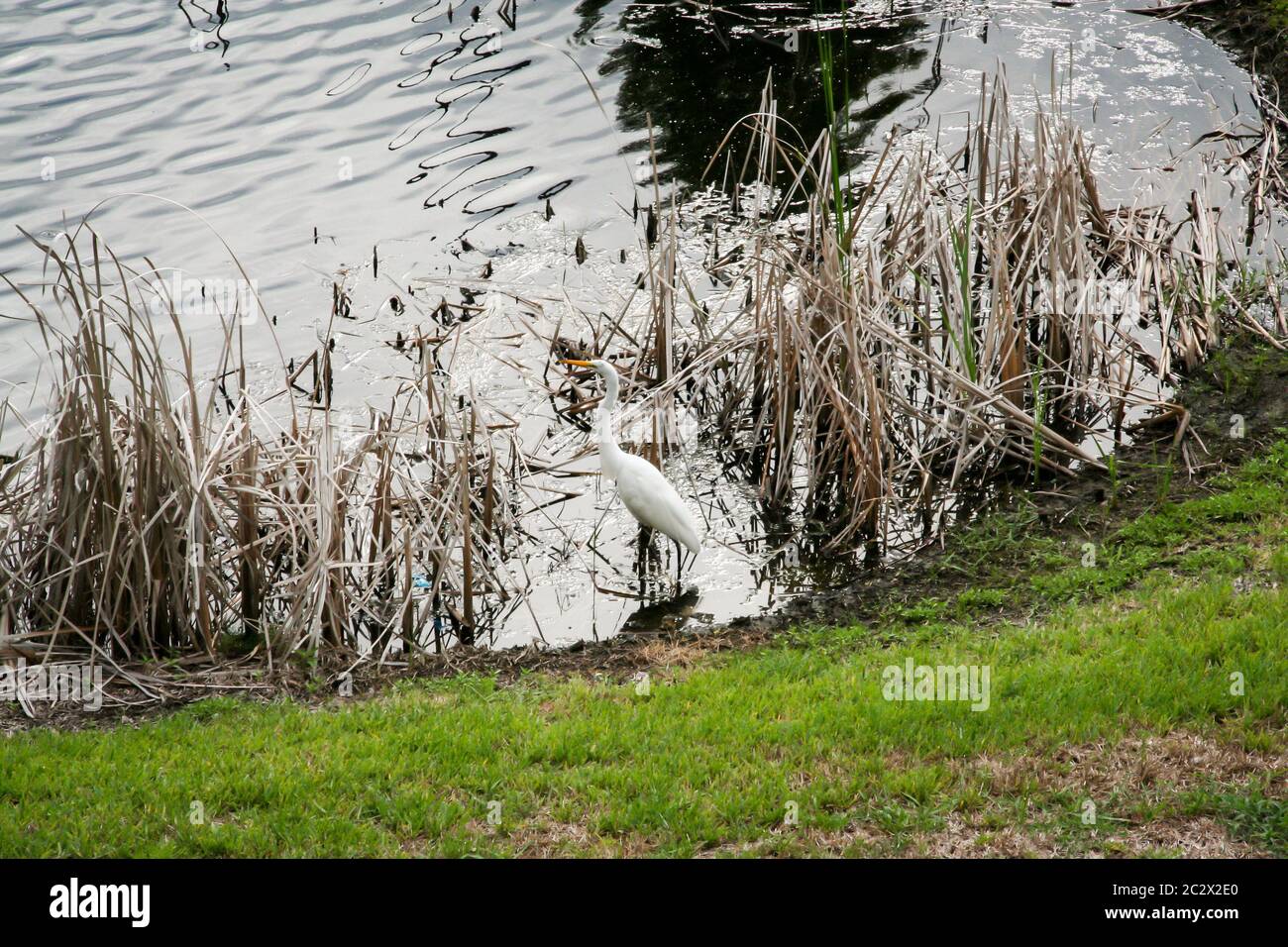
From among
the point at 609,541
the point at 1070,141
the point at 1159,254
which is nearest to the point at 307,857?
the point at 609,541

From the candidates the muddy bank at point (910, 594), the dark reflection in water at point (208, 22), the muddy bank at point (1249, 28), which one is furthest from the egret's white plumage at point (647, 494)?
the dark reflection in water at point (208, 22)

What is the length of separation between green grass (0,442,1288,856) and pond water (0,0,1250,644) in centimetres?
183

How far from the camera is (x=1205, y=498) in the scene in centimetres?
660

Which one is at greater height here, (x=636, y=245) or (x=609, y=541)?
(x=636, y=245)

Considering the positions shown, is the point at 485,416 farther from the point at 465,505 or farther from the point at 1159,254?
the point at 1159,254

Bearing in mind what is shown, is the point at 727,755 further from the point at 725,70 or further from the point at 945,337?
the point at 725,70

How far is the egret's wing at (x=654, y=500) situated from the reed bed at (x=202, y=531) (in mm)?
776

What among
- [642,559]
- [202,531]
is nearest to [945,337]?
[642,559]

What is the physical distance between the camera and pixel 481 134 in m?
12.6

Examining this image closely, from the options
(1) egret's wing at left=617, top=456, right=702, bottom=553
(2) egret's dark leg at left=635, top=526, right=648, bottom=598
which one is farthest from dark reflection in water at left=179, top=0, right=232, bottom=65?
(1) egret's wing at left=617, top=456, right=702, bottom=553

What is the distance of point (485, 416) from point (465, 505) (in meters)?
2.21

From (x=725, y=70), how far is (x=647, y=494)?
7673mm

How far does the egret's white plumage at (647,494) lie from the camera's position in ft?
22.4

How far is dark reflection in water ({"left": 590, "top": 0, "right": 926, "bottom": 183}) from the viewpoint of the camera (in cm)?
1205
